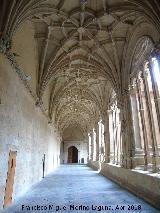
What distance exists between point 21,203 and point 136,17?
31.0 ft

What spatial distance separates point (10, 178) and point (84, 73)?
11714 millimetres

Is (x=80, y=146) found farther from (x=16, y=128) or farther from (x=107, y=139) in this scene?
(x=16, y=128)

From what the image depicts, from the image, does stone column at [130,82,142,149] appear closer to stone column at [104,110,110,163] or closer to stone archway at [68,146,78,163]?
stone column at [104,110,110,163]

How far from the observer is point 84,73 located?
17812mm

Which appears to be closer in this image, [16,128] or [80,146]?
[16,128]

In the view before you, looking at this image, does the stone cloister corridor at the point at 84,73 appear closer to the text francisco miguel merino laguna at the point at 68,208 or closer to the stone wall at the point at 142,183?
the stone wall at the point at 142,183

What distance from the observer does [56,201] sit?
25.7 feet

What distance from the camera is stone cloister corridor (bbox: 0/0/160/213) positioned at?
7.53 metres

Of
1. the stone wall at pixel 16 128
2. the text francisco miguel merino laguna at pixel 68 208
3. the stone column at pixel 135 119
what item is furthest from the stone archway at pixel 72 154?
the text francisco miguel merino laguna at pixel 68 208

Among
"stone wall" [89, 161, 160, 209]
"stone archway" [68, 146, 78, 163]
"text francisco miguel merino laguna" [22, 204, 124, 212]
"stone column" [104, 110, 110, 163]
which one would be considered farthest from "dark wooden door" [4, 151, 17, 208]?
"stone archway" [68, 146, 78, 163]

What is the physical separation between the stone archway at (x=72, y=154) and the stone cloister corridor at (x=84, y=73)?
30061 mm

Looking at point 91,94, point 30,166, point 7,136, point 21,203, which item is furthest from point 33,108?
point 91,94

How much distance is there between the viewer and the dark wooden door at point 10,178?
24.1 ft

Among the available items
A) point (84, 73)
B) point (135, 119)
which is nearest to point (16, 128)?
point (135, 119)
